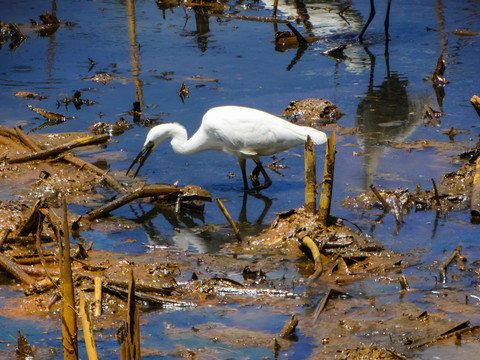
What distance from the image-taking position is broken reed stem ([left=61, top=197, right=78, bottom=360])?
2.77 m

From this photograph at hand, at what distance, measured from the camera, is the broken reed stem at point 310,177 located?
5.48 metres

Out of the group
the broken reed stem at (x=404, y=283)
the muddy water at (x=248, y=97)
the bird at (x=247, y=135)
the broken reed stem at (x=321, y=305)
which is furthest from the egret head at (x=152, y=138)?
the broken reed stem at (x=404, y=283)

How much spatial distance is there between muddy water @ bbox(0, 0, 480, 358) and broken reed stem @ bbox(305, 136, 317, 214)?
0.62 m

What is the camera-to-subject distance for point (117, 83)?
35.6 ft

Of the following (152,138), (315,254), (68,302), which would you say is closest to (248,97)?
(152,138)

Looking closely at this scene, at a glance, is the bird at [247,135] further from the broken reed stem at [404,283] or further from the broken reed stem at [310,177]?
the broken reed stem at [404,283]

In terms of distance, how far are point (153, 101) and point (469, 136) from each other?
4.23m

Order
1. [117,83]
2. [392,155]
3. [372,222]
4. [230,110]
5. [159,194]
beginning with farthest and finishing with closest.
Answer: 1. [117,83]
2. [392,155]
3. [230,110]
4. [159,194]
5. [372,222]

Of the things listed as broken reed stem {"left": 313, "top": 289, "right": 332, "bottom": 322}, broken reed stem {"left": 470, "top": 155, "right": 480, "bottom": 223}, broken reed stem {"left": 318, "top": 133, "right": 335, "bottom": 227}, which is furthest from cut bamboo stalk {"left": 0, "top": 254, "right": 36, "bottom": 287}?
broken reed stem {"left": 470, "top": 155, "right": 480, "bottom": 223}

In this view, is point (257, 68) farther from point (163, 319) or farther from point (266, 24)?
point (163, 319)

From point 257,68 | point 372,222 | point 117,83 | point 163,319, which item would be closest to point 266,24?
point 257,68

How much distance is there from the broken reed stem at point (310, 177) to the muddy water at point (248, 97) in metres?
0.62

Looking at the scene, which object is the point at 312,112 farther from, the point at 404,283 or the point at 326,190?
the point at 404,283

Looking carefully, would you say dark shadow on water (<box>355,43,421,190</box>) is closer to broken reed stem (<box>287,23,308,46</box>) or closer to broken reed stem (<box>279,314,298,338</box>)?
broken reed stem (<box>287,23,308,46</box>)
